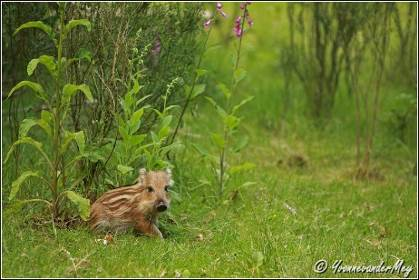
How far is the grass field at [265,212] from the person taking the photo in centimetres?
569

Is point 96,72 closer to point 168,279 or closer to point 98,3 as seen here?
point 98,3

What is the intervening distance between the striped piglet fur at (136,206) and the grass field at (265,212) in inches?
4.8

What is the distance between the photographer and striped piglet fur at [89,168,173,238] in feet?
20.9

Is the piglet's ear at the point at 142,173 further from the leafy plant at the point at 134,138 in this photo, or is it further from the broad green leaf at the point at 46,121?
the broad green leaf at the point at 46,121

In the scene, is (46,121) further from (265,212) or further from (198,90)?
(265,212)

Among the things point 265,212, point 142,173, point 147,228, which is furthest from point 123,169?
point 265,212

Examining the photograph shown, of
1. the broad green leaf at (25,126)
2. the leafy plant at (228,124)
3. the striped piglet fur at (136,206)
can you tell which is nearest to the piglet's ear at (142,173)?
the striped piglet fur at (136,206)

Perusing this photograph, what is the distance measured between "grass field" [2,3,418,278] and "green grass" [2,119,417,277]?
11mm

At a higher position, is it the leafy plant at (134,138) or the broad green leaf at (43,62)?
the broad green leaf at (43,62)

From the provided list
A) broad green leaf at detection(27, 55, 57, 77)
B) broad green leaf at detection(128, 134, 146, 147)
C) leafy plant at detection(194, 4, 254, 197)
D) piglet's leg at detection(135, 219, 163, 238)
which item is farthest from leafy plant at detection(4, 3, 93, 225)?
leafy plant at detection(194, 4, 254, 197)

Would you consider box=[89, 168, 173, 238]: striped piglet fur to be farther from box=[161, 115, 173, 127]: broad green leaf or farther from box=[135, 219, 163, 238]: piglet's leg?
box=[161, 115, 173, 127]: broad green leaf

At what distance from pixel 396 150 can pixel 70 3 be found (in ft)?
16.0

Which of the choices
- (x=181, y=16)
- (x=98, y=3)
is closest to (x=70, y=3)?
(x=98, y=3)

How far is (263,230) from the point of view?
22.1 feet
